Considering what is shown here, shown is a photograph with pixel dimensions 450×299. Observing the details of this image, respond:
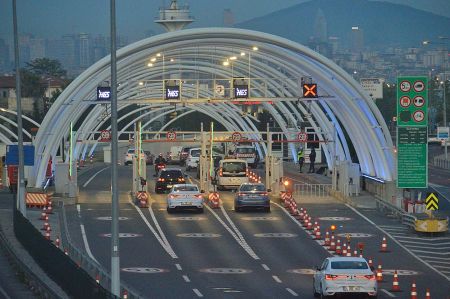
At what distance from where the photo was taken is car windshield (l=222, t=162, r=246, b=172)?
72188 millimetres

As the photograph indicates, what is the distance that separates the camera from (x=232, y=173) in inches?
2849

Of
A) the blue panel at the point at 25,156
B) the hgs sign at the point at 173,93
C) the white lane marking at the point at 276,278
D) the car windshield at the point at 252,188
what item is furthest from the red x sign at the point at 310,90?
the white lane marking at the point at 276,278

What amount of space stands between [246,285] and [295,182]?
4385cm

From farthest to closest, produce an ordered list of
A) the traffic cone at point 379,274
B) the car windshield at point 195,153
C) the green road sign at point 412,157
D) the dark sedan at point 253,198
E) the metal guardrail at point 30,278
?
the car windshield at point 195,153 < the dark sedan at point 253,198 < the green road sign at point 412,157 < the traffic cone at point 379,274 < the metal guardrail at point 30,278

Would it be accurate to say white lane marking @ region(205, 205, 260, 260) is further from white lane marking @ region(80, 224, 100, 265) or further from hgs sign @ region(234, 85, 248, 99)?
hgs sign @ region(234, 85, 248, 99)

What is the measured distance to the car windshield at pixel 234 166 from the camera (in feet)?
237

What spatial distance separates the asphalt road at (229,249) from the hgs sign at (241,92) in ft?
15.8

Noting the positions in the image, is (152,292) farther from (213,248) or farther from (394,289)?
(213,248)

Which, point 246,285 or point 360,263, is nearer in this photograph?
point 360,263

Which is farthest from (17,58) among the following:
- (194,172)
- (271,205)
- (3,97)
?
(3,97)

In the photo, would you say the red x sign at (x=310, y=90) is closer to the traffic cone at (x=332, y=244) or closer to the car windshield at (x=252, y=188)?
the car windshield at (x=252, y=188)

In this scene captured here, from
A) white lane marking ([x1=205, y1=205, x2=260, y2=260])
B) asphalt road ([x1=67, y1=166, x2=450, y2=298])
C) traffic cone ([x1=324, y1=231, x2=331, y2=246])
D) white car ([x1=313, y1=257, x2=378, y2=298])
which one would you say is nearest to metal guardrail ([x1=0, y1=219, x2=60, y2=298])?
asphalt road ([x1=67, y1=166, x2=450, y2=298])

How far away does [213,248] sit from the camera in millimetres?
46156

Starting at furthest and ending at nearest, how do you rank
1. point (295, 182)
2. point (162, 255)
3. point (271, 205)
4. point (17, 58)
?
point (295, 182) → point (271, 205) → point (17, 58) → point (162, 255)
